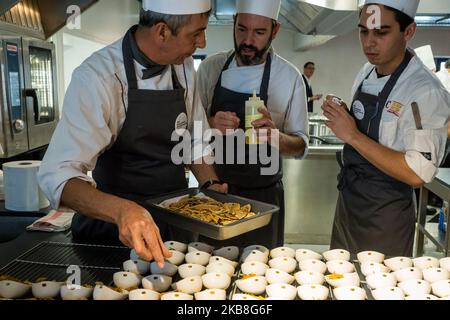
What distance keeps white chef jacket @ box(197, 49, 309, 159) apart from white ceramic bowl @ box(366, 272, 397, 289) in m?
1.03

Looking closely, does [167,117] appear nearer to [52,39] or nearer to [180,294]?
[180,294]

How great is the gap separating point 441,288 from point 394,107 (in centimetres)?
85

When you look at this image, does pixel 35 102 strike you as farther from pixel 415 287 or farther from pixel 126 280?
pixel 415 287

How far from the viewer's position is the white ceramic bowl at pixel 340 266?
1.27 meters

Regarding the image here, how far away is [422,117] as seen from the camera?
1.69m

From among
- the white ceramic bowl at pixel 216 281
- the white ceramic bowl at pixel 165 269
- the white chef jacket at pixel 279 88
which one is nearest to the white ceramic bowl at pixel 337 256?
the white ceramic bowl at pixel 216 281

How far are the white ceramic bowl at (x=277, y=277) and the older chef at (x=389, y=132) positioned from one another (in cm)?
73

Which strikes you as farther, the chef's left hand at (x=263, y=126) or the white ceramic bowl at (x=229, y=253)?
the chef's left hand at (x=263, y=126)

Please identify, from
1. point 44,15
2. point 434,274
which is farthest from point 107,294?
point 44,15

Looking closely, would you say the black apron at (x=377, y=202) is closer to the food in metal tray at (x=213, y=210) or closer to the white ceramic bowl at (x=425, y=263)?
the white ceramic bowl at (x=425, y=263)

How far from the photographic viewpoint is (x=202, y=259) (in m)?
1.32

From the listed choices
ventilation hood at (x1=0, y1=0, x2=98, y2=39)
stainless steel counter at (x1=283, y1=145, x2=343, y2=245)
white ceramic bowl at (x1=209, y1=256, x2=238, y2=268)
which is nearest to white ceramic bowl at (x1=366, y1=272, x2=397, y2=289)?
white ceramic bowl at (x1=209, y1=256, x2=238, y2=268)

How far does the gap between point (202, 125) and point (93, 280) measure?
82 cm
